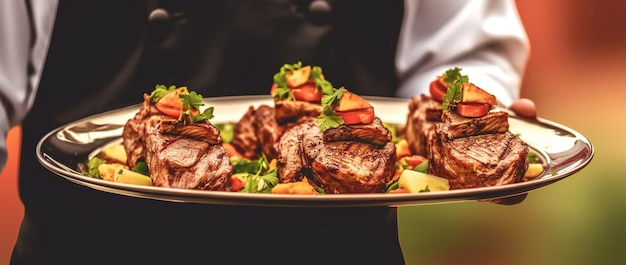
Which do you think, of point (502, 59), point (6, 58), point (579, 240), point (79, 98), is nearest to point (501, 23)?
point (502, 59)

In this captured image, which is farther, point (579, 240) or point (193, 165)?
point (579, 240)

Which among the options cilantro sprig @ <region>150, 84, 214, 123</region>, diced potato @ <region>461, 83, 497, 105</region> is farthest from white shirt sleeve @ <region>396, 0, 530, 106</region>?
cilantro sprig @ <region>150, 84, 214, 123</region>

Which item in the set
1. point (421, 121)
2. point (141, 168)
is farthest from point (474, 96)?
point (141, 168)

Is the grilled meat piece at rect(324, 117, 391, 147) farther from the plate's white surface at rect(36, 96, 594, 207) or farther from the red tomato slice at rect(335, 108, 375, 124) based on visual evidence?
the plate's white surface at rect(36, 96, 594, 207)

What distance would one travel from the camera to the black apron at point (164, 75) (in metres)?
1.99

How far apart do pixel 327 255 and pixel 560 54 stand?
3861 millimetres

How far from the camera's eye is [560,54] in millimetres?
5172

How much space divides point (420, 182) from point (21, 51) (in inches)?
55.9

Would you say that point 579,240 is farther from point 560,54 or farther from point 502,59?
point 502,59

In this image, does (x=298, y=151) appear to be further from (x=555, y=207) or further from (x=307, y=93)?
(x=555, y=207)

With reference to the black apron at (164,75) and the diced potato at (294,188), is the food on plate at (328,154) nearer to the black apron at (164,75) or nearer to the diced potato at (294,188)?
the diced potato at (294,188)

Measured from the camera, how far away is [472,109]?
186 centimetres

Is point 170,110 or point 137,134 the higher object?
point 170,110

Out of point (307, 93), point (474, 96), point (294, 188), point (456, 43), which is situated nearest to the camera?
point (294, 188)
